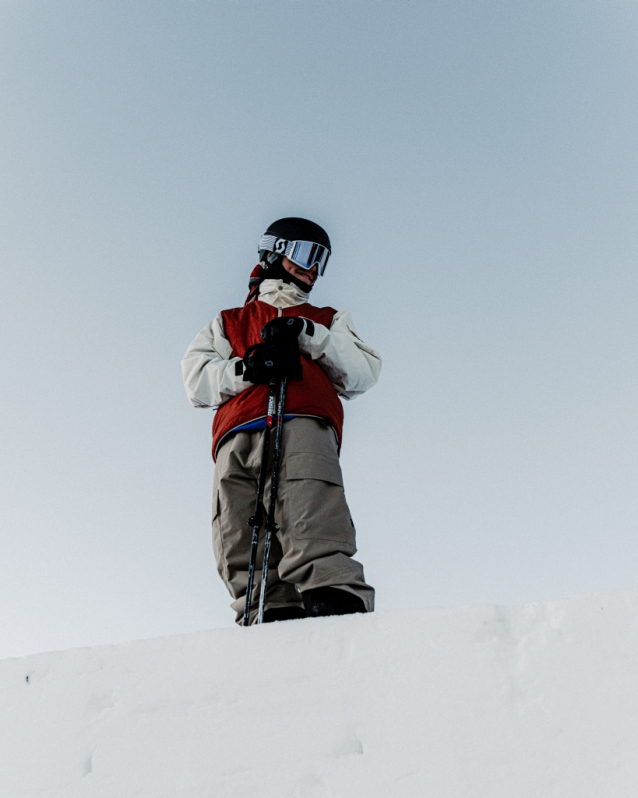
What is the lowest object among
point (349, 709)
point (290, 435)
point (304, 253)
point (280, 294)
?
point (349, 709)

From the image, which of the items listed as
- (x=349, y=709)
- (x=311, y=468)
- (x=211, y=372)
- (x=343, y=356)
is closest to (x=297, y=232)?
(x=343, y=356)

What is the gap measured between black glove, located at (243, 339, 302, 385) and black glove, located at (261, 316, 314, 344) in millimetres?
24

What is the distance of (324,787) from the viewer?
1590 mm

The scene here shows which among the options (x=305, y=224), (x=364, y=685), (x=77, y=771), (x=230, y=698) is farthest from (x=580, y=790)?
(x=305, y=224)

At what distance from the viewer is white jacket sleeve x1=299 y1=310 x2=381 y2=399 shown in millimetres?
3016

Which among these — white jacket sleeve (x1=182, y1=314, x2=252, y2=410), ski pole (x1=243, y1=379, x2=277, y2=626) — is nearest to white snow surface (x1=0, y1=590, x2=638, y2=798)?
ski pole (x1=243, y1=379, x2=277, y2=626)

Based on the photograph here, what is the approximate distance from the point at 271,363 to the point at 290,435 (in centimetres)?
29

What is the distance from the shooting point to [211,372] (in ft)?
10.00

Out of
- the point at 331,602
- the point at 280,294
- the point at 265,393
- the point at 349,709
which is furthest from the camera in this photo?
the point at 280,294

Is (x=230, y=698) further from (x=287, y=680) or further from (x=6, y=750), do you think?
(x=6, y=750)

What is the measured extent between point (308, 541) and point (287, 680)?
775 millimetres

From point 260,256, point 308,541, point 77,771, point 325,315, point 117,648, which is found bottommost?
point 77,771

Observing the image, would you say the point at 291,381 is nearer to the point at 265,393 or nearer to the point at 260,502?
the point at 265,393

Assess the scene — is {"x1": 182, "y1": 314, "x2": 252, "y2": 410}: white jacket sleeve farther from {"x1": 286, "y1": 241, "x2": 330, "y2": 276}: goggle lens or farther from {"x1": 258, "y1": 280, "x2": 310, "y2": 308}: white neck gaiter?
{"x1": 286, "y1": 241, "x2": 330, "y2": 276}: goggle lens
